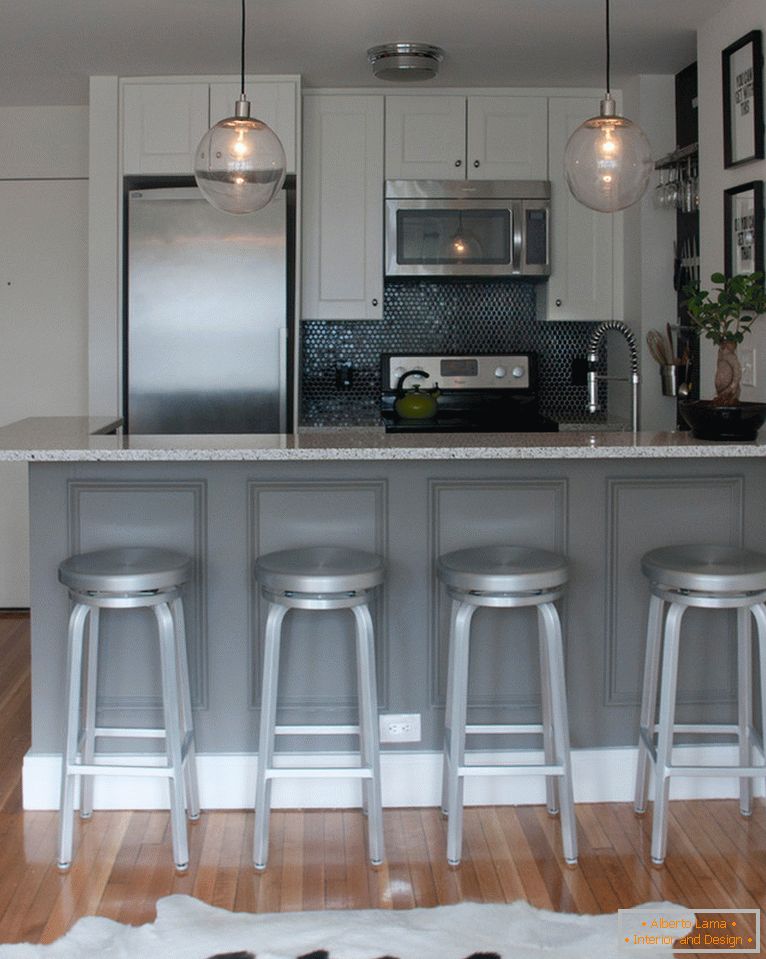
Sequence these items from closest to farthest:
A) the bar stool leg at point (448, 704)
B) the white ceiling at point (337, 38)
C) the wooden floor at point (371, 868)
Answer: the wooden floor at point (371, 868) < the bar stool leg at point (448, 704) < the white ceiling at point (337, 38)

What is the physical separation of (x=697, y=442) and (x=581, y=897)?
1.20 meters

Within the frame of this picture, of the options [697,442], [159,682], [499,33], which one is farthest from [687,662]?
[499,33]

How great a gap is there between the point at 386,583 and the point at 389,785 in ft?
1.79

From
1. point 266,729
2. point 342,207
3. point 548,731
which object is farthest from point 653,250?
point 266,729

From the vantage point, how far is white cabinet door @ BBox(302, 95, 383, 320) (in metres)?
5.25

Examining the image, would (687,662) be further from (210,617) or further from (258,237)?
(258,237)

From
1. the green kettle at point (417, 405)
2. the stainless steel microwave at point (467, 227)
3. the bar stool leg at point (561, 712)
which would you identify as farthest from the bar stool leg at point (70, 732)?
the stainless steel microwave at point (467, 227)

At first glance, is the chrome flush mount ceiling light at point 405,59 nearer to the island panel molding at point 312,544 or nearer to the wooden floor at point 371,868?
the island panel molding at point 312,544

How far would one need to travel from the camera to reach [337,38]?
4.45 meters

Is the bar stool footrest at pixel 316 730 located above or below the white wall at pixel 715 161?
below

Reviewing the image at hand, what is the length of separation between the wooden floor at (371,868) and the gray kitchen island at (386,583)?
0.12 metres

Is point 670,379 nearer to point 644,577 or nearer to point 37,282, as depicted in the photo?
point 644,577

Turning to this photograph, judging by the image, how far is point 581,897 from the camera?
2.78 m

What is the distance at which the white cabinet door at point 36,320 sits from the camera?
572cm
